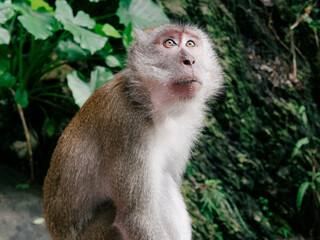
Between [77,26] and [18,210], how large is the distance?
2.16 meters

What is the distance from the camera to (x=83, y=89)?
4051mm

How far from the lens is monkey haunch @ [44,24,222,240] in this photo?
2.59 m

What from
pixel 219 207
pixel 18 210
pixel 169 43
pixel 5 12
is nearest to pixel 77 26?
pixel 5 12

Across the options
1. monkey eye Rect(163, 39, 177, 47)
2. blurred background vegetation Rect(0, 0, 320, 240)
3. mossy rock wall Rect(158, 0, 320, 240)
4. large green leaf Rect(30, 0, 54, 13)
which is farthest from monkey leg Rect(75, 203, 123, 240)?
large green leaf Rect(30, 0, 54, 13)

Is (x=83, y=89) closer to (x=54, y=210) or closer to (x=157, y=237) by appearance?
(x=54, y=210)

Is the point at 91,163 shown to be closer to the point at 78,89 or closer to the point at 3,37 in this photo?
the point at 78,89

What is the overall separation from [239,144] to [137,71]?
2.91m

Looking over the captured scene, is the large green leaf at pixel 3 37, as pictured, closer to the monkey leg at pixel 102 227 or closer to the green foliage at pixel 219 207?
the monkey leg at pixel 102 227

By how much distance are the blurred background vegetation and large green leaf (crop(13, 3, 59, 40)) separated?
0.08 ft

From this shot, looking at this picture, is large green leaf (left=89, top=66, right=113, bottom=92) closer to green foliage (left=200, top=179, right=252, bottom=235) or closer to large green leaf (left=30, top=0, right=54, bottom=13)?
large green leaf (left=30, top=0, right=54, bottom=13)

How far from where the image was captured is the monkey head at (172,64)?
2699 millimetres

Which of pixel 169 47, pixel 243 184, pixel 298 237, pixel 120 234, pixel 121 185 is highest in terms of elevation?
pixel 169 47

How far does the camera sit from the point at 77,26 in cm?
384

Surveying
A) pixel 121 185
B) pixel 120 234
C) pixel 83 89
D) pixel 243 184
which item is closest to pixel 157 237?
pixel 120 234
